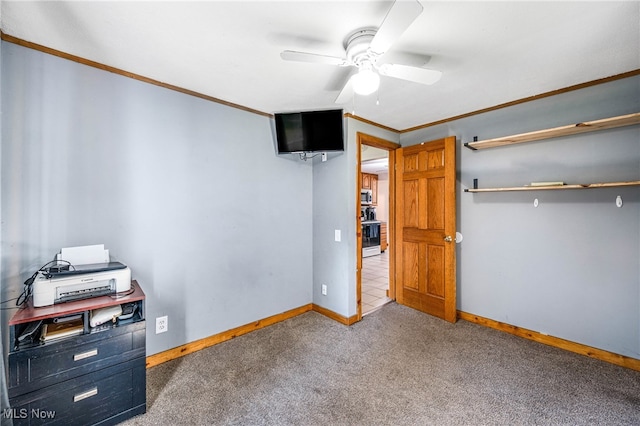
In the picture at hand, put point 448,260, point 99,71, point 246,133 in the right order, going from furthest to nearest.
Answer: point 448,260, point 246,133, point 99,71

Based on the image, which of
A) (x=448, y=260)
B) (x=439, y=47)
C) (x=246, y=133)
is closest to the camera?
(x=439, y=47)

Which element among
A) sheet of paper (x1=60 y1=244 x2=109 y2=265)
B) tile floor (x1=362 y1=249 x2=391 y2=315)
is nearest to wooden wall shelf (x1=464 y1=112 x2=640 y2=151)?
tile floor (x1=362 y1=249 x2=391 y2=315)

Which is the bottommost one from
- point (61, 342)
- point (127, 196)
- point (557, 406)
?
point (557, 406)

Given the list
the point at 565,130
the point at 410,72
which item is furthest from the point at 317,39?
the point at 565,130

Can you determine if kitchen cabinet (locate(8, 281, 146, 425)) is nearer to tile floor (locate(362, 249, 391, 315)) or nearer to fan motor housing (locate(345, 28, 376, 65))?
fan motor housing (locate(345, 28, 376, 65))

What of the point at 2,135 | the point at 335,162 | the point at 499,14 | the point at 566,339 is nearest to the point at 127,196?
the point at 2,135

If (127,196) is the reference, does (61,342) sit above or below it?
below

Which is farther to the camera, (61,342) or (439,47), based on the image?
(439,47)

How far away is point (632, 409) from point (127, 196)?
3.84 meters

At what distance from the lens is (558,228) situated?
2.51m

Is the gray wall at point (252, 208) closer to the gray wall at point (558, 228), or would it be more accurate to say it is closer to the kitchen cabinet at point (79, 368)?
the gray wall at point (558, 228)

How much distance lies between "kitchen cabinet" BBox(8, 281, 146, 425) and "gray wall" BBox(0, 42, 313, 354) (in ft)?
1.71

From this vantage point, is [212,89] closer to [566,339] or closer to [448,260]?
[448,260]

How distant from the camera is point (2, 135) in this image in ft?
5.53
